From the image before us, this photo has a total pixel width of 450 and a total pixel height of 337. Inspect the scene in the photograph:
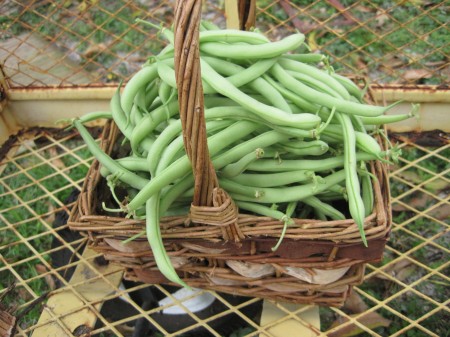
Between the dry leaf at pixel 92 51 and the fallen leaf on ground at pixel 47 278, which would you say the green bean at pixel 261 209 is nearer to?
the fallen leaf on ground at pixel 47 278

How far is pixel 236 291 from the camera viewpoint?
0.85m

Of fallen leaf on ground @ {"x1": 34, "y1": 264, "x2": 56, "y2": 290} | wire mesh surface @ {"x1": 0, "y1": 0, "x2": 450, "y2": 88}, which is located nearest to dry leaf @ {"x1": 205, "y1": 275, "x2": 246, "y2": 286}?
fallen leaf on ground @ {"x1": 34, "y1": 264, "x2": 56, "y2": 290}

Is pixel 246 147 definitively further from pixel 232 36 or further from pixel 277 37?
pixel 277 37

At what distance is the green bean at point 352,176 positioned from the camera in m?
0.65

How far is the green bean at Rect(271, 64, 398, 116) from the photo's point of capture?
2.41 ft

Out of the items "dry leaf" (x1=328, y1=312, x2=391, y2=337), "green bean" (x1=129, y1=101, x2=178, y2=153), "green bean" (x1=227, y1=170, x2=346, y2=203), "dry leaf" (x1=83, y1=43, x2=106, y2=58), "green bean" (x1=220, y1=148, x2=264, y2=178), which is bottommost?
"dry leaf" (x1=328, y1=312, x2=391, y2=337)

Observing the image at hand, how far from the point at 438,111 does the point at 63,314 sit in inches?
33.1

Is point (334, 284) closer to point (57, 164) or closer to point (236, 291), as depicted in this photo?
point (236, 291)

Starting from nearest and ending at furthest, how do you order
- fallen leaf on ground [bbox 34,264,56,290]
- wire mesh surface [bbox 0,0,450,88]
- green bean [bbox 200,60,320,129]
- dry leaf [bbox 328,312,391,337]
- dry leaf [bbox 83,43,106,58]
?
green bean [bbox 200,60,320,129] → dry leaf [bbox 328,312,391,337] → fallen leaf on ground [bbox 34,264,56,290] → wire mesh surface [bbox 0,0,450,88] → dry leaf [bbox 83,43,106,58]

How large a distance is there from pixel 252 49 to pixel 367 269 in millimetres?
504

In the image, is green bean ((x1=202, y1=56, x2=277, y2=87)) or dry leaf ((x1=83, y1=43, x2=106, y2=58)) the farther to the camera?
dry leaf ((x1=83, y1=43, x2=106, y2=58))

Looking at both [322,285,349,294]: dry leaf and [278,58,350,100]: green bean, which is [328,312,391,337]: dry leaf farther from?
[278,58,350,100]: green bean

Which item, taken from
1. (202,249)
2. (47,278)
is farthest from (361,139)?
(47,278)

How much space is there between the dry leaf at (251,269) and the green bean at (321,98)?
10.0 inches
